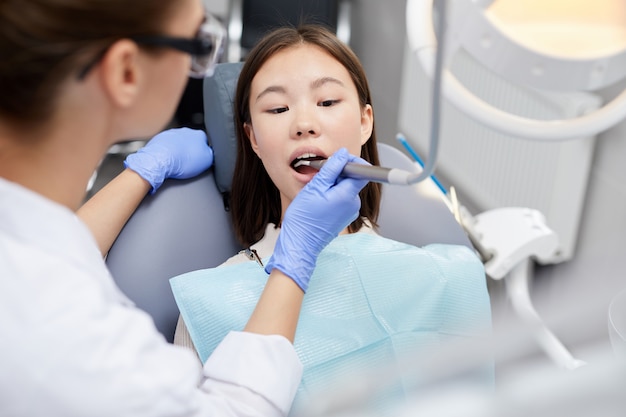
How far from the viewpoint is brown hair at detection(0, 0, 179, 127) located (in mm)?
763

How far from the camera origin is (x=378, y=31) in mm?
3770

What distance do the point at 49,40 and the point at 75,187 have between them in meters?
0.20

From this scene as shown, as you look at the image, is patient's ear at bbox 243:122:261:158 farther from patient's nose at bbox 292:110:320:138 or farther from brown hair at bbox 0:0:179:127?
brown hair at bbox 0:0:179:127

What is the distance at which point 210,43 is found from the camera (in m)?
0.89

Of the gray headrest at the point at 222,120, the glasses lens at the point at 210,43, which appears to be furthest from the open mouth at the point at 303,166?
the glasses lens at the point at 210,43

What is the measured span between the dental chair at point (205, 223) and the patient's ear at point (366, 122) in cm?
23

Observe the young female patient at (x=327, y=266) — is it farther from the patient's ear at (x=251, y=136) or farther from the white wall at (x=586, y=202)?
the white wall at (x=586, y=202)

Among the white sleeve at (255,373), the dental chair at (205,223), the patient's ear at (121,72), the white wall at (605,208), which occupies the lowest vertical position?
the white wall at (605,208)

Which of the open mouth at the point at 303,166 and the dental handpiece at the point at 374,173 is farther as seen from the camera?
the open mouth at the point at 303,166

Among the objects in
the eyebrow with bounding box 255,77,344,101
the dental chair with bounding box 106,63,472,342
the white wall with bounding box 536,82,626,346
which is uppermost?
the eyebrow with bounding box 255,77,344,101

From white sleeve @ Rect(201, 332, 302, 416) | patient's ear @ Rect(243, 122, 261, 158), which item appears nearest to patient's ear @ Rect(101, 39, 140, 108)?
white sleeve @ Rect(201, 332, 302, 416)

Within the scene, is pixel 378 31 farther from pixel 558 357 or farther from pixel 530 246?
pixel 558 357

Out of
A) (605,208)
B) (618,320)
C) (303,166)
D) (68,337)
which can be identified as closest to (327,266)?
(303,166)

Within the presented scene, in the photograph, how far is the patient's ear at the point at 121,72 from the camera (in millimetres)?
802
